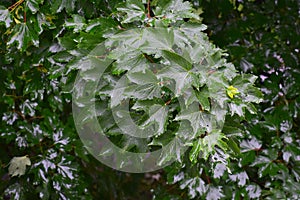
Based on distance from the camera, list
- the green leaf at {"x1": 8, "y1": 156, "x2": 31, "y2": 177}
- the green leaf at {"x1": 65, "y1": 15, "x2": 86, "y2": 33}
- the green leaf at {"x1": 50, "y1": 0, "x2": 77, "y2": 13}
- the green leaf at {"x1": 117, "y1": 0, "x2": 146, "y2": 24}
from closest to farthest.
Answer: the green leaf at {"x1": 117, "y1": 0, "x2": 146, "y2": 24} → the green leaf at {"x1": 65, "y1": 15, "x2": 86, "y2": 33} → the green leaf at {"x1": 50, "y1": 0, "x2": 77, "y2": 13} → the green leaf at {"x1": 8, "y1": 156, "x2": 31, "y2": 177}

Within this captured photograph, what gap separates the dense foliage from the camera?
0.92 metres

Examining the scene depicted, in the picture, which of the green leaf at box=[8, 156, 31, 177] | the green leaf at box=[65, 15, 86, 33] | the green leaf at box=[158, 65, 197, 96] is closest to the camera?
the green leaf at box=[158, 65, 197, 96]

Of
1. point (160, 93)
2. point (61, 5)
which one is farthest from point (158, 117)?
point (61, 5)

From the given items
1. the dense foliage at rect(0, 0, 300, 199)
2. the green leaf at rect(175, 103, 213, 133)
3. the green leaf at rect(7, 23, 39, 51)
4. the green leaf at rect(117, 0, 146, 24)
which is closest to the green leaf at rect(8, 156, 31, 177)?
the dense foliage at rect(0, 0, 300, 199)

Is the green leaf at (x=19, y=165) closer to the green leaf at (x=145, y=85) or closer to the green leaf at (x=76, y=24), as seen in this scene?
the green leaf at (x=76, y=24)

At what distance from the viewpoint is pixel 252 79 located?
1.08 m

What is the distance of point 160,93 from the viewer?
93 cm

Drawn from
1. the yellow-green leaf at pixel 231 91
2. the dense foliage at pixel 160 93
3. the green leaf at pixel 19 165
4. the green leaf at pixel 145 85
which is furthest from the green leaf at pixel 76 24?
the green leaf at pixel 19 165

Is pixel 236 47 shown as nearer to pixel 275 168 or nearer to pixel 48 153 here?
pixel 275 168

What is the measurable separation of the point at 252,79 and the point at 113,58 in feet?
1.15

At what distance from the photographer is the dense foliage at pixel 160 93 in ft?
3.01

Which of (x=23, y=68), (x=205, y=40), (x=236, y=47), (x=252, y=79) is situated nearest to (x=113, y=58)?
(x=205, y=40)

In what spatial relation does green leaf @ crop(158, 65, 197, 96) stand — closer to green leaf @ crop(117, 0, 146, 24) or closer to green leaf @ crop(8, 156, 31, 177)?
green leaf @ crop(117, 0, 146, 24)

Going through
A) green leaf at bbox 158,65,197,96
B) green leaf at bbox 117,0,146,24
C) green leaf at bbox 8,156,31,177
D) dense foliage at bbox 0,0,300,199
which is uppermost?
green leaf at bbox 117,0,146,24
